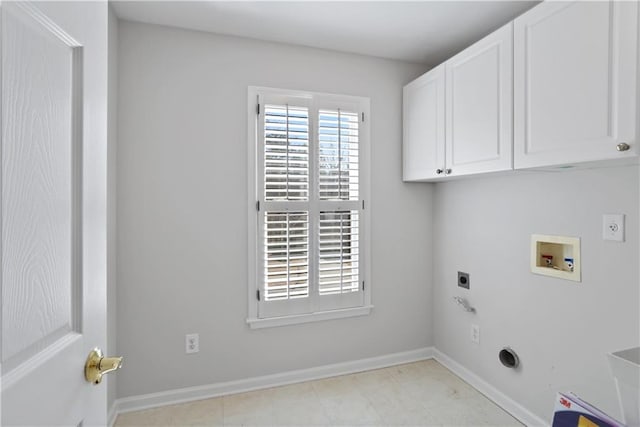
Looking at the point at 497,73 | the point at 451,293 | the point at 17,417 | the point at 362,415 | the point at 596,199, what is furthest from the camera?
the point at 451,293

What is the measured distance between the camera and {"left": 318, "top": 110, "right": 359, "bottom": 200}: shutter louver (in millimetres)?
2436

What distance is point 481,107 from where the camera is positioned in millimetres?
1913

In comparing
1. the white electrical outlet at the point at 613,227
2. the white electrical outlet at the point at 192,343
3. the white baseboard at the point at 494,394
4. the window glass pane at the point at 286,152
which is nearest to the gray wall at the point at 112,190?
the white electrical outlet at the point at 192,343

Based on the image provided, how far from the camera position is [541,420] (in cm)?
189

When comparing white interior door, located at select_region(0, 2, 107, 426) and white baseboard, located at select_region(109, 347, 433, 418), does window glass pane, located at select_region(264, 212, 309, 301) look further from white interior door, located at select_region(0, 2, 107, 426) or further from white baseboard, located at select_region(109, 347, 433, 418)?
white interior door, located at select_region(0, 2, 107, 426)

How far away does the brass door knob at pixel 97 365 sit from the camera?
0.73 meters

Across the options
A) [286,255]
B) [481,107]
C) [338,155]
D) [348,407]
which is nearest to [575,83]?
[481,107]

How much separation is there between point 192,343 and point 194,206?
2.92 feet

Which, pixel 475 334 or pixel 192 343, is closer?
pixel 192 343

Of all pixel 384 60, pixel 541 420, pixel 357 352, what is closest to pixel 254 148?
pixel 384 60

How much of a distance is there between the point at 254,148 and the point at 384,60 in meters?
1.26

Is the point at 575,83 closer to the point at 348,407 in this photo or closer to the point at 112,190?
the point at 348,407

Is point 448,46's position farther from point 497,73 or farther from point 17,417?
point 17,417

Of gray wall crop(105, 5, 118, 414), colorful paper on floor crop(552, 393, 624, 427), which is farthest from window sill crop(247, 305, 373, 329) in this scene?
colorful paper on floor crop(552, 393, 624, 427)
